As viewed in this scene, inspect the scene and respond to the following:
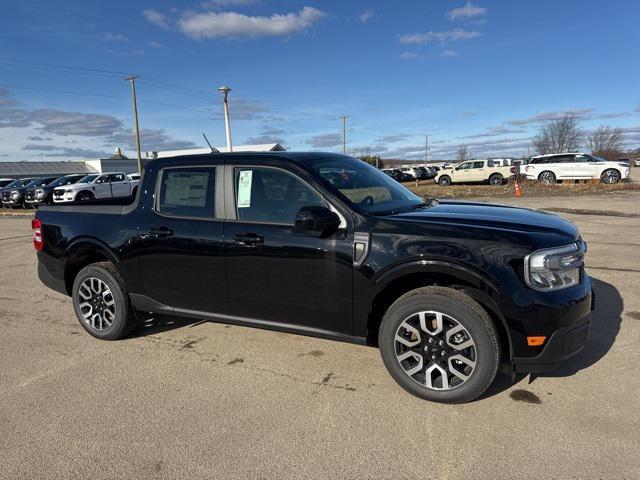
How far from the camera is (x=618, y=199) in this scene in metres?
17.7

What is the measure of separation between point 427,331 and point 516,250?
31.9 inches

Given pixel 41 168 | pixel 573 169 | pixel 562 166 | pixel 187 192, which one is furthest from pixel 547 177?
pixel 41 168

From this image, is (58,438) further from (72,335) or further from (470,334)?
(470,334)

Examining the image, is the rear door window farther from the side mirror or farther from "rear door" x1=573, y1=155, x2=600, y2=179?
"rear door" x1=573, y1=155, x2=600, y2=179

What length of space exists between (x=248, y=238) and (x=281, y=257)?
346 mm

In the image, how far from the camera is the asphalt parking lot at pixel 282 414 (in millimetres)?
2719

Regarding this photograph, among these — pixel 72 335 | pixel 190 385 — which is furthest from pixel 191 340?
pixel 72 335

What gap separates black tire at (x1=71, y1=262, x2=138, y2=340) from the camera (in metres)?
4.58

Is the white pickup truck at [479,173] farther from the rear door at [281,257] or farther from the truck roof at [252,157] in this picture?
the rear door at [281,257]

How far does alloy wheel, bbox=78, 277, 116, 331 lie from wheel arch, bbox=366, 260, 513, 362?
104 inches

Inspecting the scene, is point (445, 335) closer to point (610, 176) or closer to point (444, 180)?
point (610, 176)

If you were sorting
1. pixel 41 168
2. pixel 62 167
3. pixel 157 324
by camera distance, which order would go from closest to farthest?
pixel 157 324
pixel 41 168
pixel 62 167

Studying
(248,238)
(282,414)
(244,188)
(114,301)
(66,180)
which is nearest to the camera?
(282,414)

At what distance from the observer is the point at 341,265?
11.6ft
